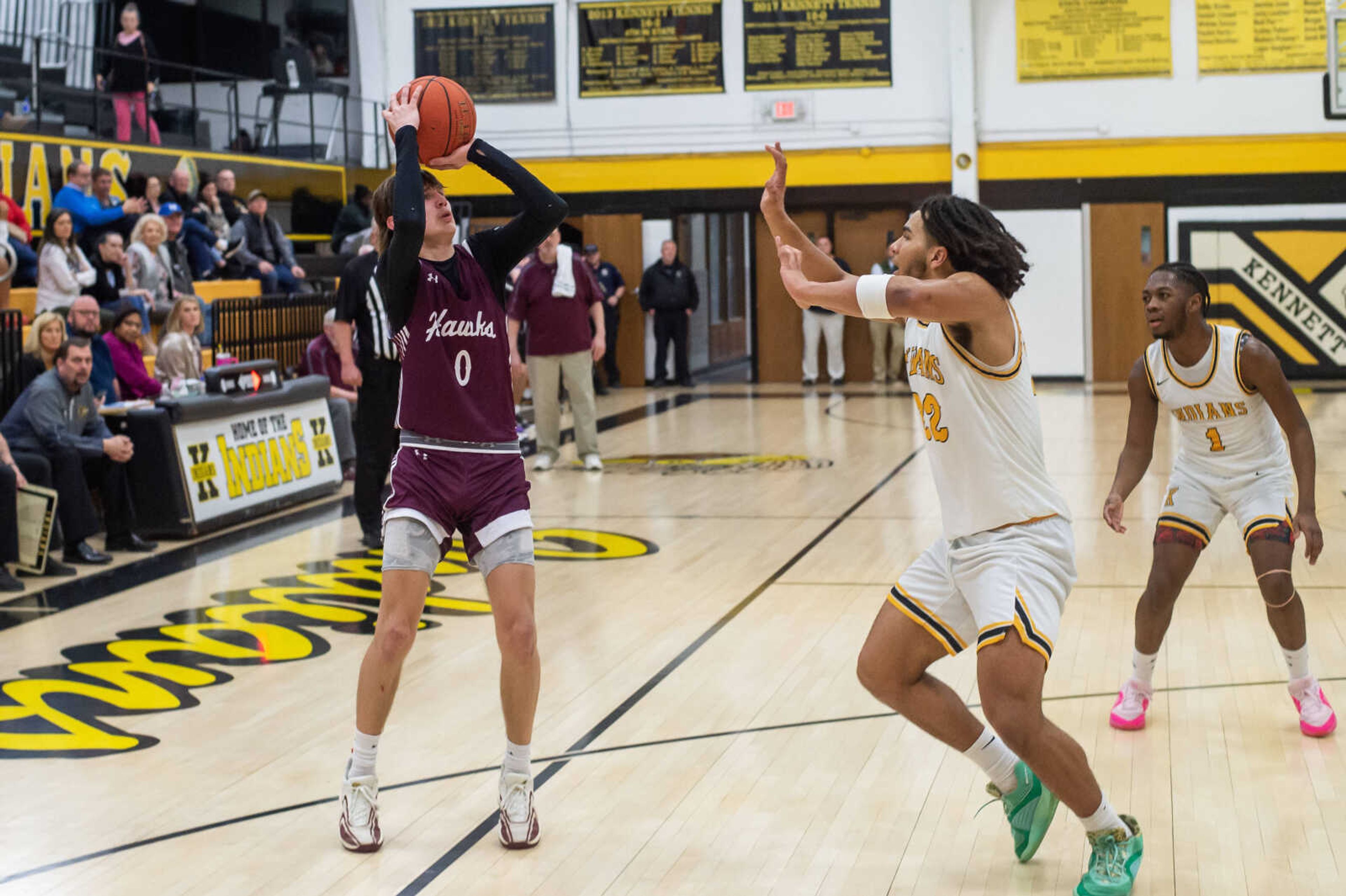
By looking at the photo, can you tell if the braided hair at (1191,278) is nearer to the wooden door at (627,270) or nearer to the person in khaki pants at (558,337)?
the person in khaki pants at (558,337)

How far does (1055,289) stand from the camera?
18.9 m

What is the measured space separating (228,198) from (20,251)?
3561 mm

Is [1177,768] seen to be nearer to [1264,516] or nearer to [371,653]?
[1264,516]

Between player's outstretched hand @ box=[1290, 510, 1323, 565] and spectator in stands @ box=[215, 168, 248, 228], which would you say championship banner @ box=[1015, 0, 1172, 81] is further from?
player's outstretched hand @ box=[1290, 510, 1323, 565]

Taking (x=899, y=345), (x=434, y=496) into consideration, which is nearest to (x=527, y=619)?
(x=434, y=496)

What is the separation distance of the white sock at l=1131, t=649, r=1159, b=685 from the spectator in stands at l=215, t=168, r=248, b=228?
11.9 meters

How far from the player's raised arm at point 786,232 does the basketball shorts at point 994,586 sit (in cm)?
74

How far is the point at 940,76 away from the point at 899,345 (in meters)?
3.36

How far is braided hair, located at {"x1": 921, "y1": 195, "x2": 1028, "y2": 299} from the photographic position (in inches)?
138

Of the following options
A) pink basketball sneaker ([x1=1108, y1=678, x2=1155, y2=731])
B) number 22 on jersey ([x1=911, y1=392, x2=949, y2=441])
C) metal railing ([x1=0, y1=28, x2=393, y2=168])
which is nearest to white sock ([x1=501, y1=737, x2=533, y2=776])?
number 22 on jersey ([x1=911, y1=392, x2=949, y2=441])

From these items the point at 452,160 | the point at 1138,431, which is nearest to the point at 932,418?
the point at 452,160

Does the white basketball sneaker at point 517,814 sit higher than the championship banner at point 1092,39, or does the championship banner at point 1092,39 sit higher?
the championship banner at point 1092,39

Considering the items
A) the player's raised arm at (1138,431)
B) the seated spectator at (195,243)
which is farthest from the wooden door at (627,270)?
the player's raised arm at (1138,431)

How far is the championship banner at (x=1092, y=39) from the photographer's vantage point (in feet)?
60.0
